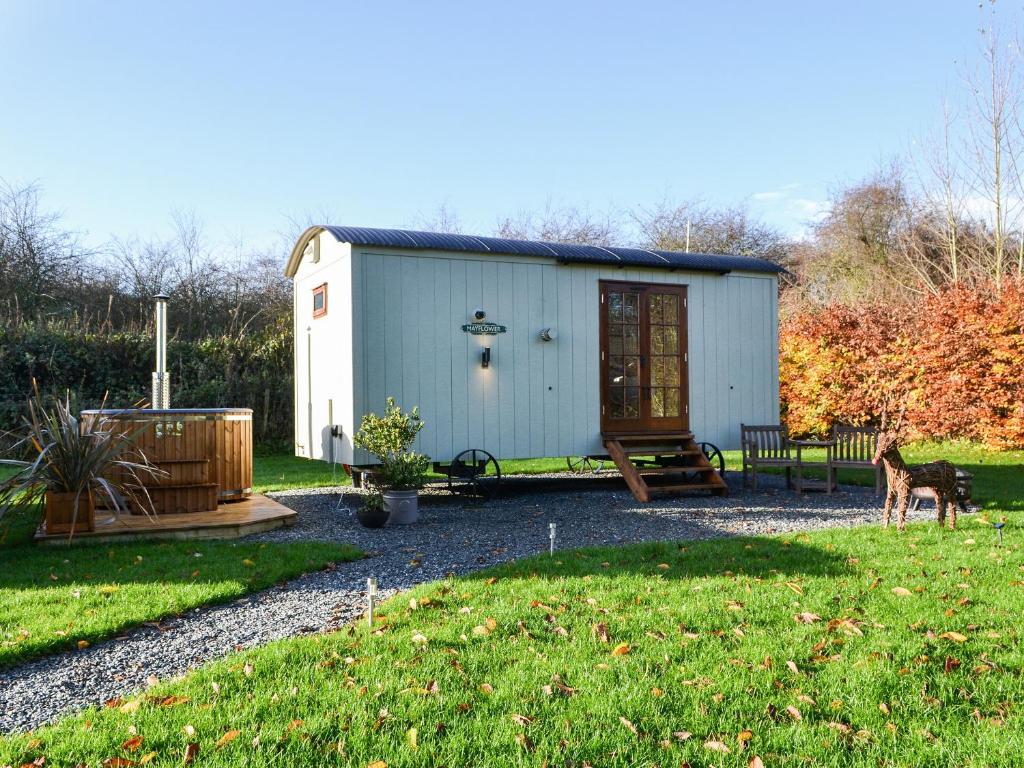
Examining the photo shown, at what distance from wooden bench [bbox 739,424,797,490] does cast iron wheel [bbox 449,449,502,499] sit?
2963 mm

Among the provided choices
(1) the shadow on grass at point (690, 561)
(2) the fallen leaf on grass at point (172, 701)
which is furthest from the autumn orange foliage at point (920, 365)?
(2) the fallen leaf on grass at point (172, 701)

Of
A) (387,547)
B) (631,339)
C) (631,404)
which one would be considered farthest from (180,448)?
(631,339)

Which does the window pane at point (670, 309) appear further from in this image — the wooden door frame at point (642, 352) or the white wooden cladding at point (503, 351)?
the white wooden cladding at point (503, 351)

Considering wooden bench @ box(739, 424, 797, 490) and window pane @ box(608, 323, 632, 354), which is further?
window pane @ box(608, 323, 632, 354)

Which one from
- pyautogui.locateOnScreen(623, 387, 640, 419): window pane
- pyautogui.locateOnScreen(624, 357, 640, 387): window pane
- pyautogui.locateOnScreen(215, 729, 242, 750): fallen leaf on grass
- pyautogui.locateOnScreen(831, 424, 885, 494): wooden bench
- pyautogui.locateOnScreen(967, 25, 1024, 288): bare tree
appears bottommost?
pyautogui.locateOnScreen(215, 729, 242, 750): fallen leaf on grass

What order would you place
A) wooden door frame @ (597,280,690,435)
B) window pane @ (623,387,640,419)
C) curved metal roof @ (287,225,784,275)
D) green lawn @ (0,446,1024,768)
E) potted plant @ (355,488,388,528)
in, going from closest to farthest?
green lawn @ (0,446,1024,768) < potted plant @ (355,488,388,528) < curved metal roof @ (287,225,784,275) < wooden door frame @ (597,280,690,435) < window pane @ (623,387,640,419)

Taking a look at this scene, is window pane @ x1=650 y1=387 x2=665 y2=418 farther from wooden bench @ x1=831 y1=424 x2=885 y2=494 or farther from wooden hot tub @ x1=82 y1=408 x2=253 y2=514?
wooden hot tub @ x1=82 y1=408 x2=253 y2=514

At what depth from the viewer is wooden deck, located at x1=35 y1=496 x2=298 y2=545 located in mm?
5488

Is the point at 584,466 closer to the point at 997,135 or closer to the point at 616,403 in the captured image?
the point at 616,403

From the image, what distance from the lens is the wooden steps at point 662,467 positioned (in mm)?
7996

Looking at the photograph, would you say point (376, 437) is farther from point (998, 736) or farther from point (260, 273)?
point (260, 273)

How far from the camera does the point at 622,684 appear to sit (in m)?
2.65

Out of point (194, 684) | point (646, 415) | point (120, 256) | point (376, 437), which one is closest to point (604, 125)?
point (646, 415)

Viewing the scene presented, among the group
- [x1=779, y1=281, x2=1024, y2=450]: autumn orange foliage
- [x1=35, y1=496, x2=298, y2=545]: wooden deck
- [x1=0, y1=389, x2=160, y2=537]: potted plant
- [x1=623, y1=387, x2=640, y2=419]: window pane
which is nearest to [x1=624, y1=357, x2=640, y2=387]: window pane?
[x1=623, y1=387, x2=640, y2=419]: window pane
